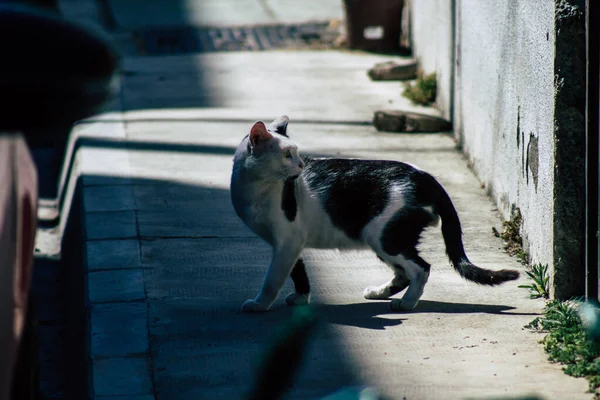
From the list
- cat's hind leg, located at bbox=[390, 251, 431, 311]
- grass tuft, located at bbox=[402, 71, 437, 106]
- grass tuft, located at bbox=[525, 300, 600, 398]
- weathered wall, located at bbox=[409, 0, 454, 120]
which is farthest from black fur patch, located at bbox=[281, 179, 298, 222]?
grass tuft, located at bbox=[402, 71, 437, 106]

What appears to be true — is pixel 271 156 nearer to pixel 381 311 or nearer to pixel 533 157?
pixel 381 311

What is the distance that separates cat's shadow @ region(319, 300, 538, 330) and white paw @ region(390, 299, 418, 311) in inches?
0.9

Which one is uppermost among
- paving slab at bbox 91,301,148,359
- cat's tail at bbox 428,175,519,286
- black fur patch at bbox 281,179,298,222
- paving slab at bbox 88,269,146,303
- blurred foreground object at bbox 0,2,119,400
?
blurred foreground object at bbox 0,2,119,400

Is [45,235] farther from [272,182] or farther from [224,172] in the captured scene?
[272,182]

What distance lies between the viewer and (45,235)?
8.55 metres

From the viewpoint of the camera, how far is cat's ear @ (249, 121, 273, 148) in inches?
197

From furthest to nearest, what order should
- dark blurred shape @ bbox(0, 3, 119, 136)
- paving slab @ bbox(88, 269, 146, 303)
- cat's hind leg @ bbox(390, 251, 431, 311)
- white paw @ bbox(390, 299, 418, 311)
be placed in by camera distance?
paving slab @ bbox(88, 269, 146, 303) → white paw @ bbox(390, 299, 418, 311) → cat's hind leg @ bbox(390, 251, 431, 311) → dark blurred shape @ bbox(0, 3, 119, 136)

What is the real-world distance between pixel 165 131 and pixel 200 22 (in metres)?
5.69

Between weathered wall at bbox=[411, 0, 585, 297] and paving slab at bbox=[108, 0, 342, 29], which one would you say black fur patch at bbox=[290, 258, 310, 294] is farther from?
paving slab at bbox=[108, 0, 342, 29]

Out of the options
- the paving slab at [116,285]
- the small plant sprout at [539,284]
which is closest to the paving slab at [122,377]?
the paving slab at [116,285]

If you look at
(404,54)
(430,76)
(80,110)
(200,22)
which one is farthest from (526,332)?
(200,22)

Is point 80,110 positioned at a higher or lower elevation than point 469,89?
higher

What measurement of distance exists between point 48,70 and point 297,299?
12.2 feet

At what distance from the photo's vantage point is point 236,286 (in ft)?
18.7
